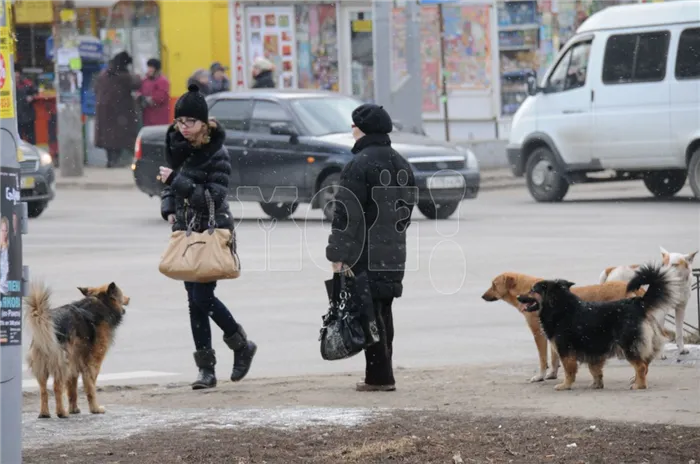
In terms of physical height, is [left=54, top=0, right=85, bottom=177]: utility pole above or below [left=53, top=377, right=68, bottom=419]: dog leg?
above

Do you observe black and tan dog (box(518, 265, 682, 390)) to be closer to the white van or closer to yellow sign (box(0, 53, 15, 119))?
yellow sign (box(0, 53, 15, 119))

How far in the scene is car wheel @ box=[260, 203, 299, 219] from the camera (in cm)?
2041

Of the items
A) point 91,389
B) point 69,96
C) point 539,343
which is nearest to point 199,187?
point 91,389

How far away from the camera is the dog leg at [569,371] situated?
28.4 feet

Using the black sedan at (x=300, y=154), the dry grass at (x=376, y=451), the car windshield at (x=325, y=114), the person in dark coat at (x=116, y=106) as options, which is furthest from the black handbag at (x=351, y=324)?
the person in dark coat at (x=116, y=106)

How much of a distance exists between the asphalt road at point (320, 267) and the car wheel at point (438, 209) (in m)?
0.15

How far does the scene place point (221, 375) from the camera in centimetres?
1013

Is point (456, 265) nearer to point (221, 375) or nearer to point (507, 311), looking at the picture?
point (507, 311)

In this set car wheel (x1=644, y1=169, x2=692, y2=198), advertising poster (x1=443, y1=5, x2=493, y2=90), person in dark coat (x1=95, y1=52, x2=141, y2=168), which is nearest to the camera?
car wheel (x1=644, y1=169, x2=692, y2=198)

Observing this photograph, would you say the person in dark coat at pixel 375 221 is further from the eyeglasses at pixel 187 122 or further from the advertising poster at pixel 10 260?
the advertising poster at pixel 10 260

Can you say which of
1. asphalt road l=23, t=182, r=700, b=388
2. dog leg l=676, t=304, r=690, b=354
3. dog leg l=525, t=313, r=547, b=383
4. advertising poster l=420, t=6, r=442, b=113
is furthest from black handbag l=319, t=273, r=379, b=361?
advertising poster l=420, t=6, r=442, b=113

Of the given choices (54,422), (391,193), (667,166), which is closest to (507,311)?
(391,193)

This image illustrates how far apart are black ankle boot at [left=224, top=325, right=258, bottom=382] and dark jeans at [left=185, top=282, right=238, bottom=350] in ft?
0.30

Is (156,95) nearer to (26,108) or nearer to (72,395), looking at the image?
(26,108)
